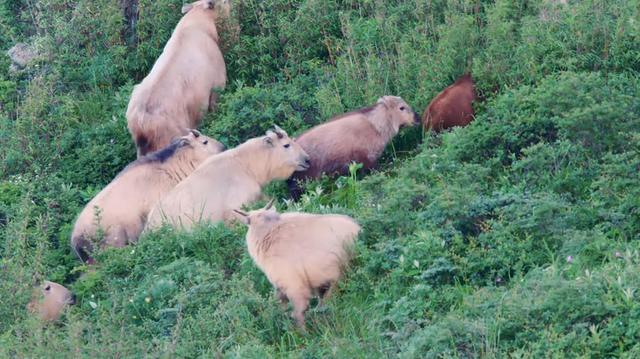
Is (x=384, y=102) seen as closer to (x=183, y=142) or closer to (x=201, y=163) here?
(x=201, y=163)

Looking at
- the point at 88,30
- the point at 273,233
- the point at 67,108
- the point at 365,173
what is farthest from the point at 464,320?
the point at 88,30

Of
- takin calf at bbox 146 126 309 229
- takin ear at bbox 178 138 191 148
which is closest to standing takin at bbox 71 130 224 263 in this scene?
takin ear at bbox 178 138 191 148

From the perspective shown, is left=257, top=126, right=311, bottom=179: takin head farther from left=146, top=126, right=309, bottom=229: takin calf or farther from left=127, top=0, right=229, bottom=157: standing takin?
left=127, top=0, right=229, bottom=157: standing takin

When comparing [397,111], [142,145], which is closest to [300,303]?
[397,111]

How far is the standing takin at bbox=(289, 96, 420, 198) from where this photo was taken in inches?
408

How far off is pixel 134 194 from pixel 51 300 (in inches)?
55.9

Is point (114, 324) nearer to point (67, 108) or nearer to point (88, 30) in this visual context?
point (67, 108)

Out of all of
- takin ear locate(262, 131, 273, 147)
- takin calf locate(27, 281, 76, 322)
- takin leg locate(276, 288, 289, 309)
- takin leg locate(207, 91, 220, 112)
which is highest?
takin leg locate(276, 288, 289, 309)

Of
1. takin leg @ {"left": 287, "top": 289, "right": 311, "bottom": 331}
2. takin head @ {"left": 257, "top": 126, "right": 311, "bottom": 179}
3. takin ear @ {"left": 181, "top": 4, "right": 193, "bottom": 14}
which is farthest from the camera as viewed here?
takin ear @ {"left": 181, "top": 4, "right": 193, "bottom": 14}

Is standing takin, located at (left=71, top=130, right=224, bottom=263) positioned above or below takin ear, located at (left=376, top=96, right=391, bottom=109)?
below

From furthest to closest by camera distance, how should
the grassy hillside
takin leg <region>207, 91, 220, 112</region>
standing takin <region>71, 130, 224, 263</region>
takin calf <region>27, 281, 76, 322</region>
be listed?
takin leg <region>207, 91, 220, 112</region>
standing takin <region>71, 130, 224, 263</region>
takin calf <region>27, 281, 76, 322</region>
the grassy hillside

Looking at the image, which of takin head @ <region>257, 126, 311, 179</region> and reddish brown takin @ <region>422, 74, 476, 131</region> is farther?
reddish brown takin @ <region>422, 74, 476, 131</region>

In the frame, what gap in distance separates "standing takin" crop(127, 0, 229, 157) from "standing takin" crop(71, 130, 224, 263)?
80 centimetres

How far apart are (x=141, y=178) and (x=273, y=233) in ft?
7.83
